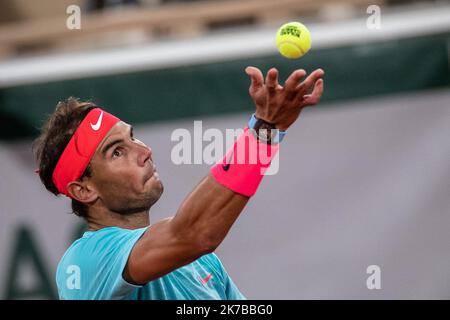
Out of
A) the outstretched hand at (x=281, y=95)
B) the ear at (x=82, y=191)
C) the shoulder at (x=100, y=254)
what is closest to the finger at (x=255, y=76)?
the outstretched hand at (x=281, y=95)

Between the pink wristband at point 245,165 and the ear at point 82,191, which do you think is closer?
the pink wristband at point 245,165

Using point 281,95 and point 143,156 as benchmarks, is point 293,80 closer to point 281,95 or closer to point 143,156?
point 281,95

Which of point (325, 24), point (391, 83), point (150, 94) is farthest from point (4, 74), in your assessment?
point (391, 83)

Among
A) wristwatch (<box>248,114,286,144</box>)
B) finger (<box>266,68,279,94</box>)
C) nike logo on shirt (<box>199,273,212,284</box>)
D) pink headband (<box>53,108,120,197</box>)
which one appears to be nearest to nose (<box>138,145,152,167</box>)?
pink headband (<box>53,108,120,197</box>)

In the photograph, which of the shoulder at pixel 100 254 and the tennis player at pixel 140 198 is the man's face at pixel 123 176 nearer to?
the tennis player at pixel 140 198

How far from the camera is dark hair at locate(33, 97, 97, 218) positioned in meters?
3.29

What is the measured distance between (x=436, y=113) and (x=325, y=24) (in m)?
0.94

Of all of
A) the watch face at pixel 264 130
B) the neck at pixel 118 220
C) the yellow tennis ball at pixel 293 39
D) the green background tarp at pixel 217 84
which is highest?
the green background tarp at pixel 217 84

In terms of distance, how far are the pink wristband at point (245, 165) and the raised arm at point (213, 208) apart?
22 mm

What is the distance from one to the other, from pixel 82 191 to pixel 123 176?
0.18m

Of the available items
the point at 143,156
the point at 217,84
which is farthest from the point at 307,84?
the point at 217,84

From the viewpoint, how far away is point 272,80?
8.74 feet

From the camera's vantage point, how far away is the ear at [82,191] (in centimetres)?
329

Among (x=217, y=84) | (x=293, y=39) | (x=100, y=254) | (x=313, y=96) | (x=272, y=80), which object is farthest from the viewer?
(x=217, y=84)
